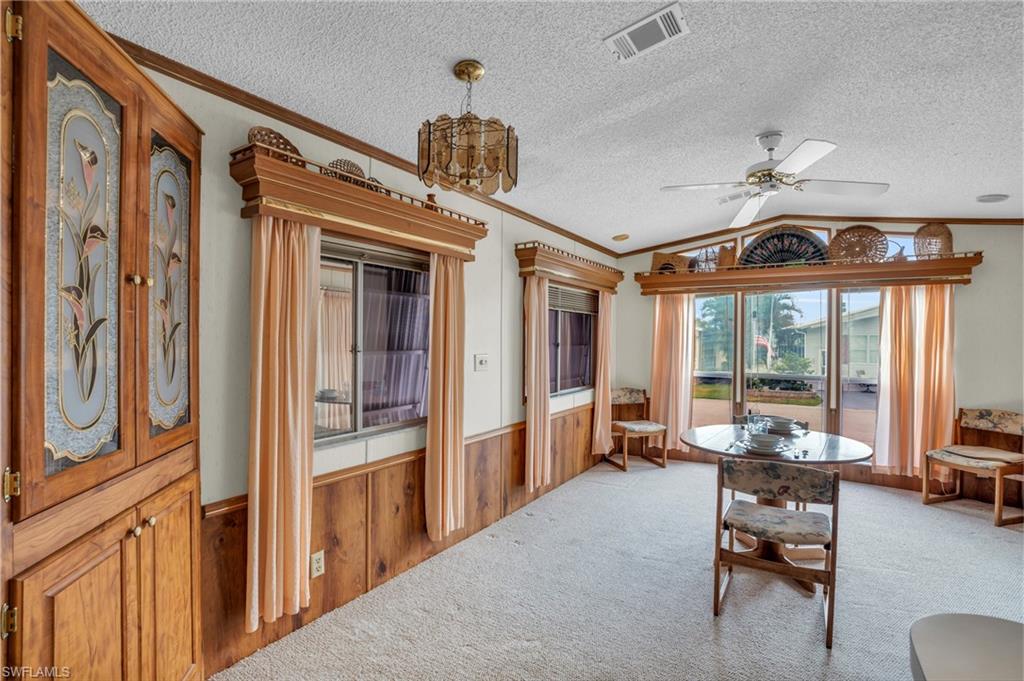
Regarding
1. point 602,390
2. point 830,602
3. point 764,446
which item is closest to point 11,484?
point 830,602

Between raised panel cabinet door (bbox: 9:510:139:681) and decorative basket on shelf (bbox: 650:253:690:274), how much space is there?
17.0 ft

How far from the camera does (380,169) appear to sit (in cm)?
270

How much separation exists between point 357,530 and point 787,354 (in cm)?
464

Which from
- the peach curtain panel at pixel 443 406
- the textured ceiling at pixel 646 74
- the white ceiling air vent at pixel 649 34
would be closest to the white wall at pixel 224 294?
the textured ceiling at pixel 646 74

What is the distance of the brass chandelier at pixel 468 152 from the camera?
5.49ft

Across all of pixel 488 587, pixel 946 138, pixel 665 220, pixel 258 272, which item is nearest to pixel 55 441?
pixel 258 272

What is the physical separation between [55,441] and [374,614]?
1.78 m

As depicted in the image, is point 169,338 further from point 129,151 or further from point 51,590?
point 51,590

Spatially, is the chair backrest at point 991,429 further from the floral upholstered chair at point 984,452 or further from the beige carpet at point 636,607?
the beige carpet at point 636,607

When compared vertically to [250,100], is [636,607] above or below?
below

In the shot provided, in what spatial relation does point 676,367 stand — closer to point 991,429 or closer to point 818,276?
point 818,276

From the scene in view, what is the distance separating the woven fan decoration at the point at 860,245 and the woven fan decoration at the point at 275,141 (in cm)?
481

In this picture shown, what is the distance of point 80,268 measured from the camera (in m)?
1.19

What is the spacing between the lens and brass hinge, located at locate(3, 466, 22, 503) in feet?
3.22
